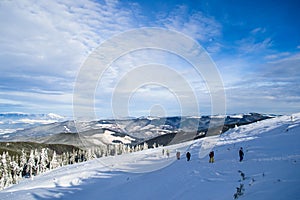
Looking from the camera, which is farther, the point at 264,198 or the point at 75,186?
the point at 75,186

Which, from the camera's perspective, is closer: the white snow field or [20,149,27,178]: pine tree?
the white snow field

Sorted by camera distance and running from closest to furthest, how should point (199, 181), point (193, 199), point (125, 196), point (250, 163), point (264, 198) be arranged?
point (264, 198) < point (193, 199) < point (199, 181) < point (250, 163) < point (125, 196)

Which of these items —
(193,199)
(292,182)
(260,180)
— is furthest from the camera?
(193,199)

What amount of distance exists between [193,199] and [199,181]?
3642 millimetres

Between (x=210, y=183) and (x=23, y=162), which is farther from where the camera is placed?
(x=23, y=162)

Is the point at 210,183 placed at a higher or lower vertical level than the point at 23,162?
higher

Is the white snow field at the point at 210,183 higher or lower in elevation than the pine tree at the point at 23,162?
higher

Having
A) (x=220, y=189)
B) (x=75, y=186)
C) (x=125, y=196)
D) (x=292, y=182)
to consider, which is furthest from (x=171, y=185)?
(x=75, y=186)

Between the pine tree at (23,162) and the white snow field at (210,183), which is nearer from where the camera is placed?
the white snow field at (210,183)

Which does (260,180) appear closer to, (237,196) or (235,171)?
(237,196)

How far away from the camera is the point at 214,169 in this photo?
70.0 feet

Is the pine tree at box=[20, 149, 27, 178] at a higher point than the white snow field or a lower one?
lower

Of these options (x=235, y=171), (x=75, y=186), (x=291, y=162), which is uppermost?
(x=291, y=162)

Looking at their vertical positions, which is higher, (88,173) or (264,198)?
(264,198)
